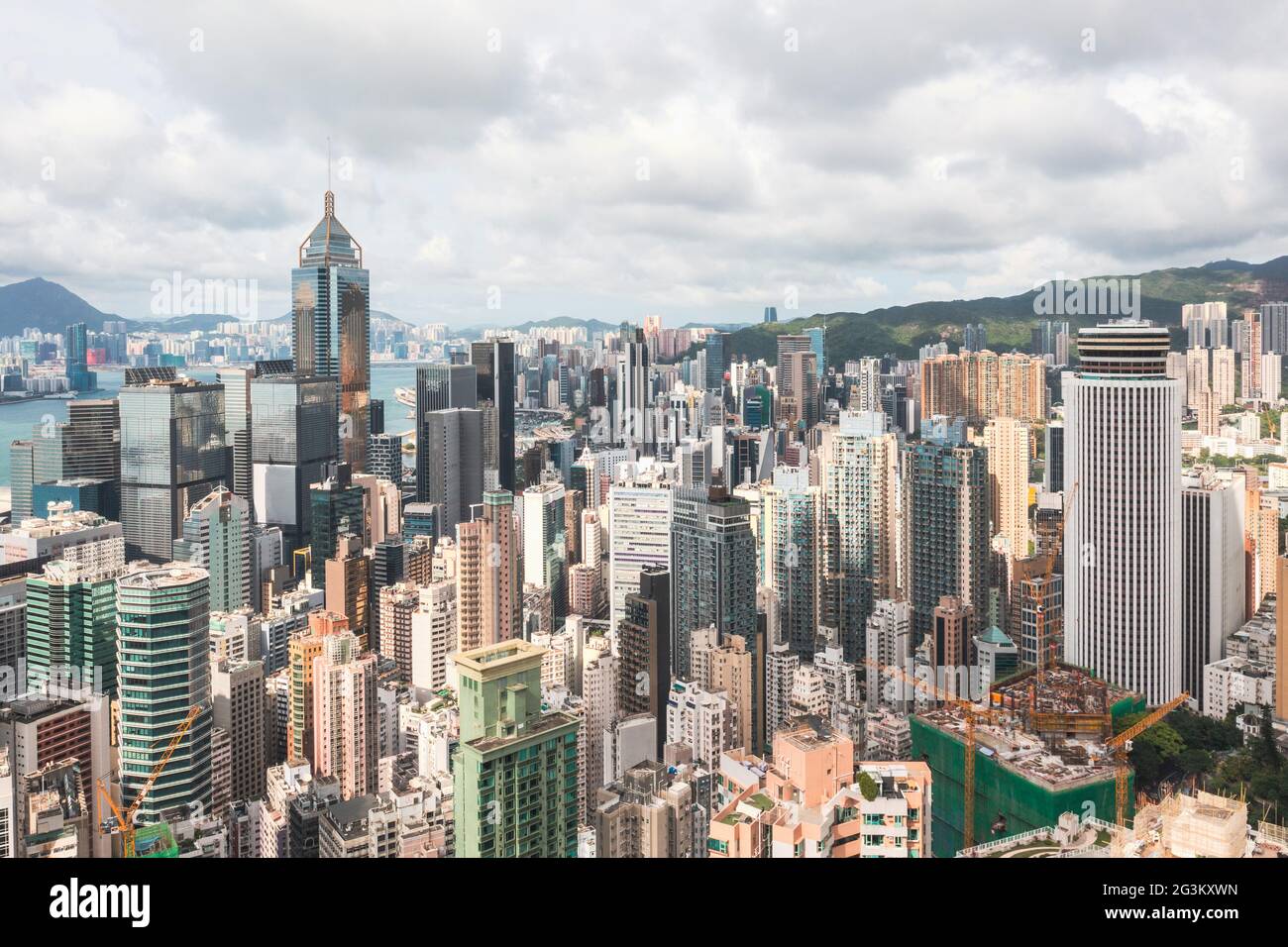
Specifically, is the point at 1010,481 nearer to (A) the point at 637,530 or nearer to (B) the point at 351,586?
(A) the point at 637,530

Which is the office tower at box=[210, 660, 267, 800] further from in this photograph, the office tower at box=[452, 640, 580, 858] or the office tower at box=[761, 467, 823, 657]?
the office tower at box=[761, 467, 823, 657]

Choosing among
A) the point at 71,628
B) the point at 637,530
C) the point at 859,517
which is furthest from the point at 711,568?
the point at 71,628

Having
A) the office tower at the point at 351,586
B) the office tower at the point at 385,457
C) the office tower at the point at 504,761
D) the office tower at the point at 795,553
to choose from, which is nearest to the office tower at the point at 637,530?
the office tower at the point at 795,553

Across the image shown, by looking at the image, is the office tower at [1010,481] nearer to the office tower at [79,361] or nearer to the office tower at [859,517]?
the office tower at [859,517]

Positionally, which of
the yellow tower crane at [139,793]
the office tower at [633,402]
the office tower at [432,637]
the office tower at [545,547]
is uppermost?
the office tower at [633,402]

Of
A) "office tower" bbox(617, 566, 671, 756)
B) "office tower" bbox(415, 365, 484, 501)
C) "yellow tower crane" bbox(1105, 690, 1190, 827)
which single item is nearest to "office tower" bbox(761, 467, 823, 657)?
"office tower" bbox(617, 566, 671, 756)

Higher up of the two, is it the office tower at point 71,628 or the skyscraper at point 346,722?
the office tower at point 71,628
